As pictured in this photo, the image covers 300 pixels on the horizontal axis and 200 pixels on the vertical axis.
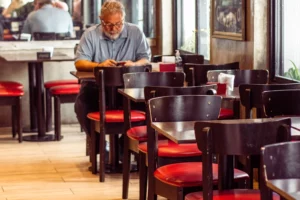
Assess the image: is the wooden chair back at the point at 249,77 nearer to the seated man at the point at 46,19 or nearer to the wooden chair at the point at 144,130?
the wooden chair at the point at 144,130

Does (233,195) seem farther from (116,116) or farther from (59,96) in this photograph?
(59,96)

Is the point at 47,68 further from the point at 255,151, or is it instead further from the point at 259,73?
the point at 255,151

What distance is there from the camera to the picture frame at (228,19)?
699cm

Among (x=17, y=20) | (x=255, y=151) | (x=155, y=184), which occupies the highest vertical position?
(x=17, y=20)

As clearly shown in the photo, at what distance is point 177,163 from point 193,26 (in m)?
4.67

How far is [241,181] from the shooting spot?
4223 mm

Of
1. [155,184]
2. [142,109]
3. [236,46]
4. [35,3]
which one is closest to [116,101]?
[142,109]

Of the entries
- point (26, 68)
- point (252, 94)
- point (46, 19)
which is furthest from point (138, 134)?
point (46, 19)

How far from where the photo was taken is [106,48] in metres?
7.18

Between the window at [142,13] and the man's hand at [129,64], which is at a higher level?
the window at [142,13]

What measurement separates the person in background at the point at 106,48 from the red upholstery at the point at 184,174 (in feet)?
8.35

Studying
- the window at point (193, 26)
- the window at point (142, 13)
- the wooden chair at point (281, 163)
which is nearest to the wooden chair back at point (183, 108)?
the wooden chair at point (281, 163)

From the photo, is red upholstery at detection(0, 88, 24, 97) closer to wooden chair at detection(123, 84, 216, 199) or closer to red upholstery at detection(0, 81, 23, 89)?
red upholstery at detection(0, 81, 23, 89)

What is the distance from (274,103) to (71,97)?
450 centimetres
